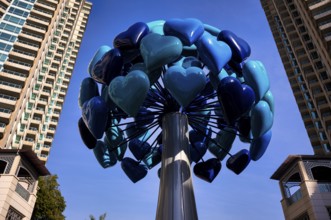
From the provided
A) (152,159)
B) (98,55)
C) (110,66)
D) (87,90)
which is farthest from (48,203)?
(110,66)

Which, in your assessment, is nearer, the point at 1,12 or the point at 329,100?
the point at 329,100

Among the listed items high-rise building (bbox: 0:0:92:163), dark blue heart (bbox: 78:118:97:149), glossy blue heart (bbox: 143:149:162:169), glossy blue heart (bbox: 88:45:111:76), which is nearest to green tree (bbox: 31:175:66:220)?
high-rise building (bbox: 0:0:92:163)

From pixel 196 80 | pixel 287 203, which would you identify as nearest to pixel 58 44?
pixel 287 203

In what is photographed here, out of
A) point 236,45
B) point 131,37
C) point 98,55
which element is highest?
point 98,55

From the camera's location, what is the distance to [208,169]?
10477 mm

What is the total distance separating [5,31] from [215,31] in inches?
1590

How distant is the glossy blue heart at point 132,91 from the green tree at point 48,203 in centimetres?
2405

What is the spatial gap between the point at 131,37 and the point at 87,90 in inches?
89.4

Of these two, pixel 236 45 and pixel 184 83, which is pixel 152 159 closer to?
pixel 184 83

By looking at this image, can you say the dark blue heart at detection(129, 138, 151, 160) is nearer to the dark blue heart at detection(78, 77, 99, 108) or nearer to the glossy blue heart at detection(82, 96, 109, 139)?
the dark blue heart at detection(78, 77, 99, 108)

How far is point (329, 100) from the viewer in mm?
36781

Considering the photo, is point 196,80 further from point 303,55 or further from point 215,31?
point 303,55

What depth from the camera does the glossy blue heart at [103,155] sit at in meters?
10.4

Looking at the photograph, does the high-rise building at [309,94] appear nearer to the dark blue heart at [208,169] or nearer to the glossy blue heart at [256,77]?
the dark blue heart at [208,169]
